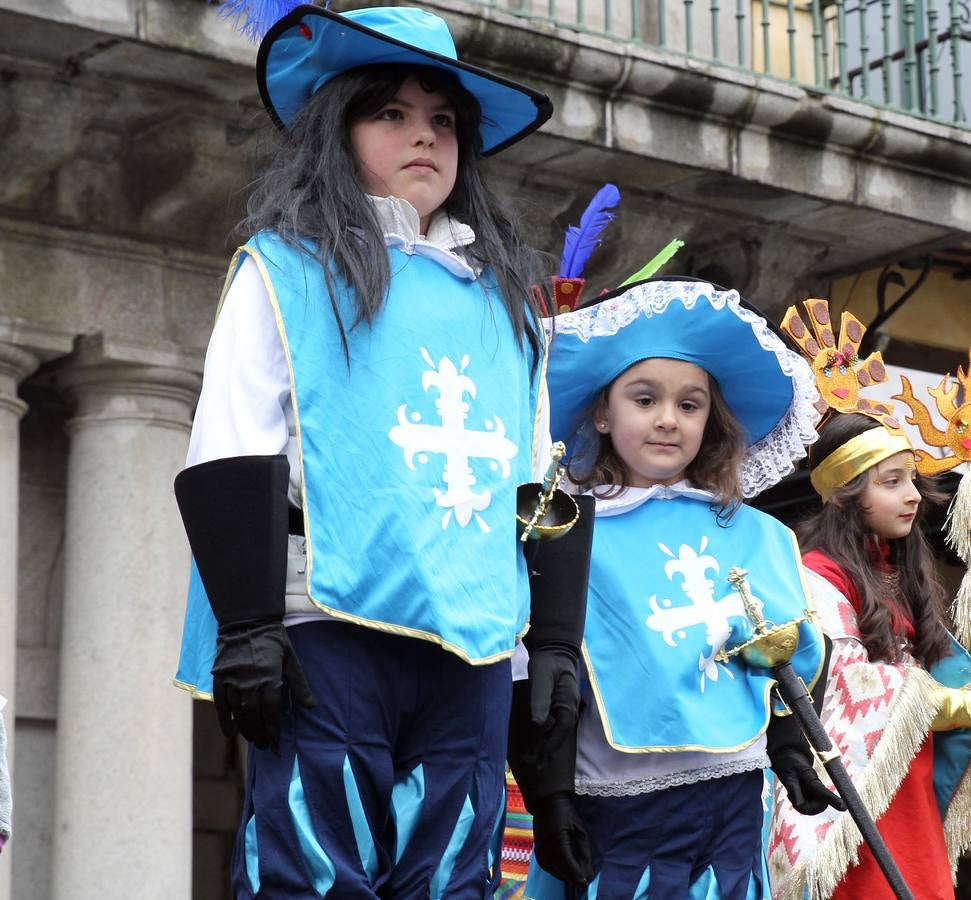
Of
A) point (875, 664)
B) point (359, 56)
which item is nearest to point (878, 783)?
point (875, 664)

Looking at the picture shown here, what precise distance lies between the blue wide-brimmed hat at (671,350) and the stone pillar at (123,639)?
252 centimetres

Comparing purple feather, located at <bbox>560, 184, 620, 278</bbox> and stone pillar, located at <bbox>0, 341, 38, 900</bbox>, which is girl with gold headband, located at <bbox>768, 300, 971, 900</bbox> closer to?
purple feather, located at <bbox>560, 184, 620, 278</bbox>

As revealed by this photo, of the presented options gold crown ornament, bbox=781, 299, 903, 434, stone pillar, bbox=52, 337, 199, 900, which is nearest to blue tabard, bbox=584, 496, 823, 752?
gold crown ornament, bbox=781, 299, 903, 434

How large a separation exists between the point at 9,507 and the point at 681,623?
9.83ft

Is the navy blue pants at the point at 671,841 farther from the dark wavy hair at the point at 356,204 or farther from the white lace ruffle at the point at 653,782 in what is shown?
the dark wavy hair at the point at 356,204

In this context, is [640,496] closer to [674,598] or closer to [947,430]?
[674,598]

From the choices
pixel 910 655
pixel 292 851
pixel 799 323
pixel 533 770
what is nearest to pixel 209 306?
pixel 799 323

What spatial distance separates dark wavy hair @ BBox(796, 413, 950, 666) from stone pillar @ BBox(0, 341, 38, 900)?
246cm

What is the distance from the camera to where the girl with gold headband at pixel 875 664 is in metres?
5.07

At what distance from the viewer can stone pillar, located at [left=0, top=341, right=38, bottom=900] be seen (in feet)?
21.4

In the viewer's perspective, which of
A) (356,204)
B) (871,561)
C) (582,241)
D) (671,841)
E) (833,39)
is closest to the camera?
(356,204)

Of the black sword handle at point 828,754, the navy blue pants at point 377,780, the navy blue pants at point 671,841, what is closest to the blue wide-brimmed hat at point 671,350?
the black sword handle at point 828,754

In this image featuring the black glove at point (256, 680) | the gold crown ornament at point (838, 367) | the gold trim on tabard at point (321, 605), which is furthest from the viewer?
the gold crown ornament at point (838, 367)

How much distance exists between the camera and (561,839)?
12.8 feet
